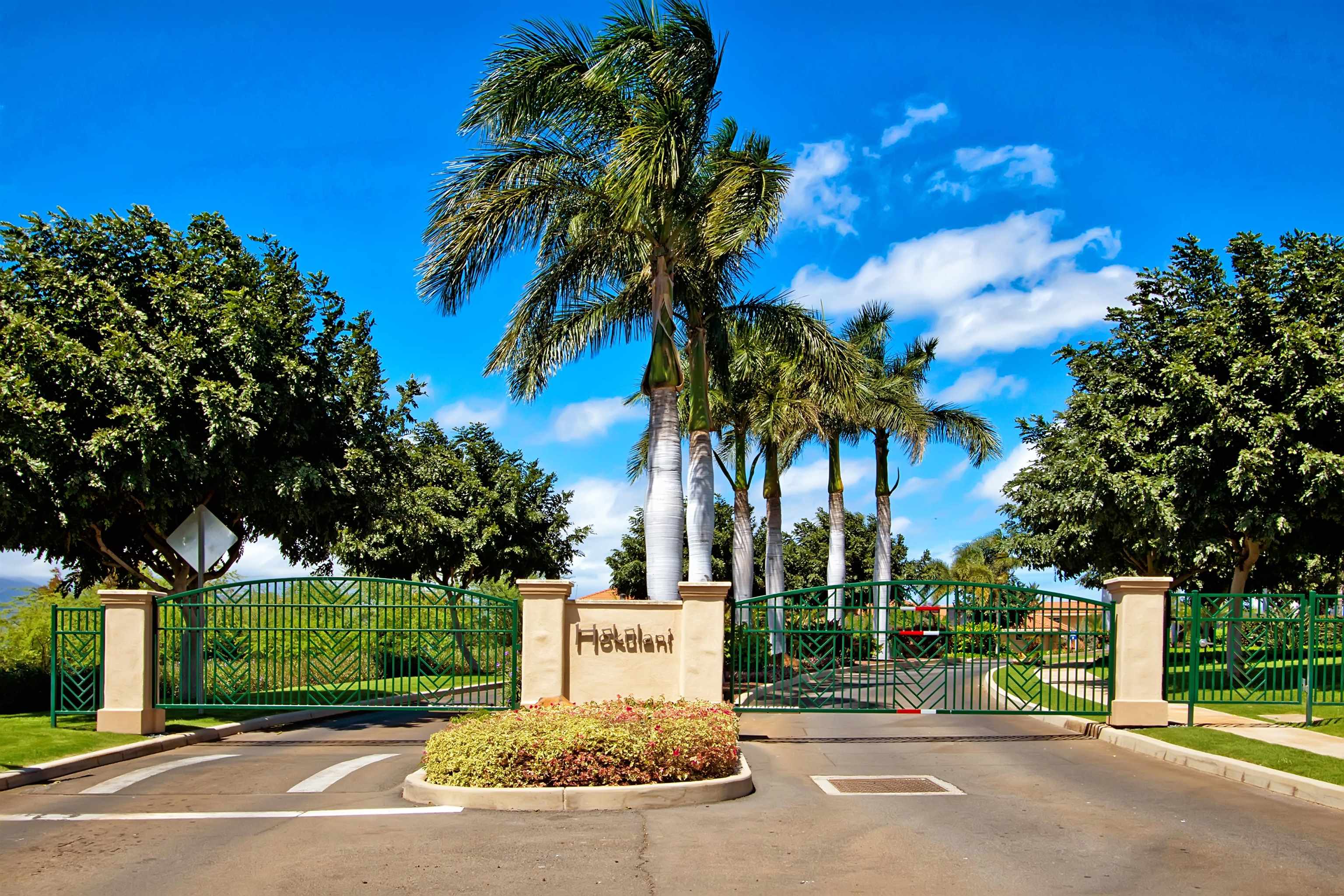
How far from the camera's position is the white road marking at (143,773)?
1163cm

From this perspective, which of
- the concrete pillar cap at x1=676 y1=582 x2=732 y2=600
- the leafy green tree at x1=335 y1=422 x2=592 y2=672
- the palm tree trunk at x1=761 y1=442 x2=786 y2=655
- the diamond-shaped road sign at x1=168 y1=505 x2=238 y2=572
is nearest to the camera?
the concrete pillar cap at x1=676 y1=582 x2=732 y2=600

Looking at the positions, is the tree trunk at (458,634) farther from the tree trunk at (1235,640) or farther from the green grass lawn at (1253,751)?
the tree trunk at (1235,640)

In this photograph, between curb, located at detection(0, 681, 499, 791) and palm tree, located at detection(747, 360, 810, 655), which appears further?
palm tree, located at detection(747, 360, 810, 655)

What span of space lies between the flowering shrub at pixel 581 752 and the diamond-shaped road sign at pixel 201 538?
742 centimetres

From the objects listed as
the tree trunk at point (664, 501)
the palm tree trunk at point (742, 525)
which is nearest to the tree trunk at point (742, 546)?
the palm tree trunk at point (742, 525)

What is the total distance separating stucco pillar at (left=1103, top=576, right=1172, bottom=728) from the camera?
15.9 meters

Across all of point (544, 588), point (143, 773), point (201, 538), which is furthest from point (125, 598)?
point (544, 588)

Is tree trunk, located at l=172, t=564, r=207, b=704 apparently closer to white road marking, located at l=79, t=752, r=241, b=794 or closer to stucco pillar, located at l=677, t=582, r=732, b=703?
white road marking, located at l=79, t=752, r=241, b=794

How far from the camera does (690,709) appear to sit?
40.9 ft

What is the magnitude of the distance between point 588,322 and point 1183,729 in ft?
40.7

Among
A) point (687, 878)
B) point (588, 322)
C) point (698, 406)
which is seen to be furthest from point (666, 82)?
point (687, 878)

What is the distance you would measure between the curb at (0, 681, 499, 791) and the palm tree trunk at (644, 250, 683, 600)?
370cm

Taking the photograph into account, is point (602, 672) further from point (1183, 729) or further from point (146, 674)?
point (1183, 729)

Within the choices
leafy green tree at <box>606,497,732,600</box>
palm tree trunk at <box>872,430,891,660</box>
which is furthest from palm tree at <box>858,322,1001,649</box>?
leafy green tree at <box>606,497,732,600</box>
